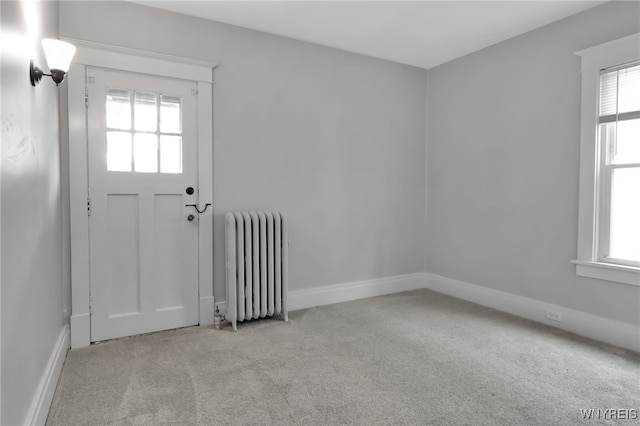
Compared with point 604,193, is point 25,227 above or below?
below

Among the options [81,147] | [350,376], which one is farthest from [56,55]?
[350,376]

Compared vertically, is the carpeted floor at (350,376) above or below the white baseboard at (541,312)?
below

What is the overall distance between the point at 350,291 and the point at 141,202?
215 centimetres

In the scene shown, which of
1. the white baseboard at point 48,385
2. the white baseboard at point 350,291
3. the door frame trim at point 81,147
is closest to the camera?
the white baseboard at point 48,385

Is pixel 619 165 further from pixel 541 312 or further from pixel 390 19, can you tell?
pixel 390 19

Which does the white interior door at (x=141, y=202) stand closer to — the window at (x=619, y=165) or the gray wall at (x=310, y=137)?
the gray wall at (x=310, y=137)

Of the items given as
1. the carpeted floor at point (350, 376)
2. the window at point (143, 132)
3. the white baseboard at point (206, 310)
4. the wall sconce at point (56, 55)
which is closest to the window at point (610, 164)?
the carpeted floor at point (350, 376)

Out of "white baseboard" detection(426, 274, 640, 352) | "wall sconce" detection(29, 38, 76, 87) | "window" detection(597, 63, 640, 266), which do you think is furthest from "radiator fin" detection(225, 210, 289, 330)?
"window" detection(597, 63, 640, 266)

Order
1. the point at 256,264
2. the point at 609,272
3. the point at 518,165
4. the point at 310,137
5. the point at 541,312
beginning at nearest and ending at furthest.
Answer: the point at 609,272 < the point at 256,264 < the point at 541,312 < the point at 518,165 < the point at 310,137

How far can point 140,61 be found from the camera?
2.89 metres

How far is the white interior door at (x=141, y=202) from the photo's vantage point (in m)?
2.80

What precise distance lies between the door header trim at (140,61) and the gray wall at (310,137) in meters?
0.08

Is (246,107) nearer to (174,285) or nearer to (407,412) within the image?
(174,285)

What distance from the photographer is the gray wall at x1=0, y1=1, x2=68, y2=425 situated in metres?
1.34
